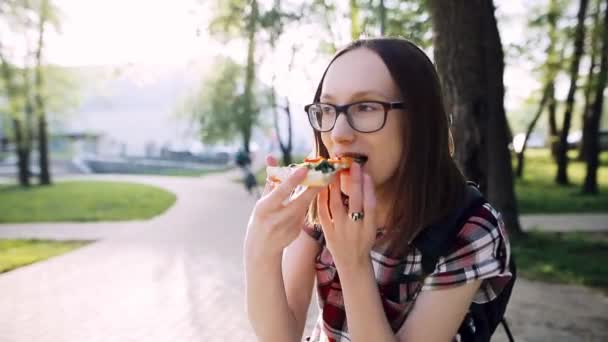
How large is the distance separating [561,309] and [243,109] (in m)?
14.3

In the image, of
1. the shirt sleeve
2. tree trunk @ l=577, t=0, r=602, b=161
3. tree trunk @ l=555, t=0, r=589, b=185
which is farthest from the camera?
tree trunk @ l=555, t=0, r=589, b=185

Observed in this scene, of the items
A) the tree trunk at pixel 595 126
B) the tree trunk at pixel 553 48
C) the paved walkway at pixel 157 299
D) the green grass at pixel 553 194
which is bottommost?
the green grass at pixel 553 194

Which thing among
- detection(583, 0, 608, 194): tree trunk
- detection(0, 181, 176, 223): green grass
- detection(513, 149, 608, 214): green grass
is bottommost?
detection(0, 181, 176, 223): green grass

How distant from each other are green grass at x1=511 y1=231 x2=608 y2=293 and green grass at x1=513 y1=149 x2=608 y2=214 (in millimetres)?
3346

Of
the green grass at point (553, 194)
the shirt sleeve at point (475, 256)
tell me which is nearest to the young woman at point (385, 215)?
the shirt sleeve at point (475, 256)

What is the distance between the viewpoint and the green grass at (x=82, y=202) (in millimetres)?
11695

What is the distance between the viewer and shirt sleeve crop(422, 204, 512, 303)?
1.41 metres

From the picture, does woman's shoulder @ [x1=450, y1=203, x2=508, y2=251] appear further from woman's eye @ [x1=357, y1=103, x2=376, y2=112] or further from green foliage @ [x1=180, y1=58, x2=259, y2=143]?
green foliage @ [x1=180, y1=58, x2=259, y2=143]

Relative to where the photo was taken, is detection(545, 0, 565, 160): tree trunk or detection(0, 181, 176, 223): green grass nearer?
detection(0, 181, 176, 223): green grass

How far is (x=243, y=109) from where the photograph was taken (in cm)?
1786

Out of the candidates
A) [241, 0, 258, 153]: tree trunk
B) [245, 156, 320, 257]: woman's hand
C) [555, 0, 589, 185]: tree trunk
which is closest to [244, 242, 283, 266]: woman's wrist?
[245, 156, 320, 257]: woman's hand

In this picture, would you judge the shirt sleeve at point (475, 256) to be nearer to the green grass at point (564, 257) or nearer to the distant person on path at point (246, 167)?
the green grass at point (564, 257)

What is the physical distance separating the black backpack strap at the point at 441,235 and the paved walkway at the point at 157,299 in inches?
123

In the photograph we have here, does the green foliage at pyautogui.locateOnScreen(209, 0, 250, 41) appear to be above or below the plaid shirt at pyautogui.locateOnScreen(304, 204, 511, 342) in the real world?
above
